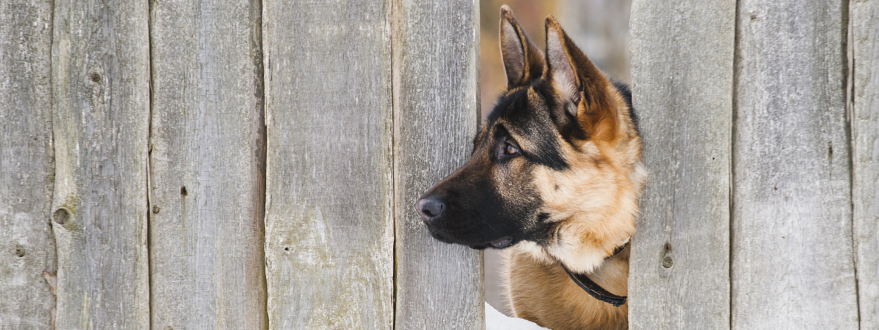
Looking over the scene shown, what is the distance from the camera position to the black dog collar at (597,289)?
2.43 m

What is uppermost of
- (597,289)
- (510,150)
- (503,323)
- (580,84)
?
(580,84)

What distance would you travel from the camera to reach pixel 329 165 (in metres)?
2.19

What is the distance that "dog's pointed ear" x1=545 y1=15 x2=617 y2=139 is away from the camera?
2.05 m

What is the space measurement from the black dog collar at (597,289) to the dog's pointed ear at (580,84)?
1.80ft

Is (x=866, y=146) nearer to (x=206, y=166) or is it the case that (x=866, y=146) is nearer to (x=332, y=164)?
(x=332, y=164)

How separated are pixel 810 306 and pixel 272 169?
79.0 inches

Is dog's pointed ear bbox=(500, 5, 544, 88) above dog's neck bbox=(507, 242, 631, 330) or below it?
above

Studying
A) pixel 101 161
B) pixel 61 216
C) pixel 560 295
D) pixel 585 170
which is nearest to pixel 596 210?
pixel 585 170

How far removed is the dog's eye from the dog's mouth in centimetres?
35

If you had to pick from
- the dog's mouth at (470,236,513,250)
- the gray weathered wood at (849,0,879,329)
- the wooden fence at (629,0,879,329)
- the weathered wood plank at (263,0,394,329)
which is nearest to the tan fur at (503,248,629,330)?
the wooden fence at (629,0,879,329)

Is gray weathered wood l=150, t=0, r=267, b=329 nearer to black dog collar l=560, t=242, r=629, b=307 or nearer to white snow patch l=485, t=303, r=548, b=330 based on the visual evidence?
white snow patch l=485, t=303, r=548, b=330

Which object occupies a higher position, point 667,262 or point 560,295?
point 667,262

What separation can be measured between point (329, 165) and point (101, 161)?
2.80ft

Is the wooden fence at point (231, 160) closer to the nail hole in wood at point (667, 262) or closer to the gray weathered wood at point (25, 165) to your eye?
the gray weathered wood at point (25, 165)
